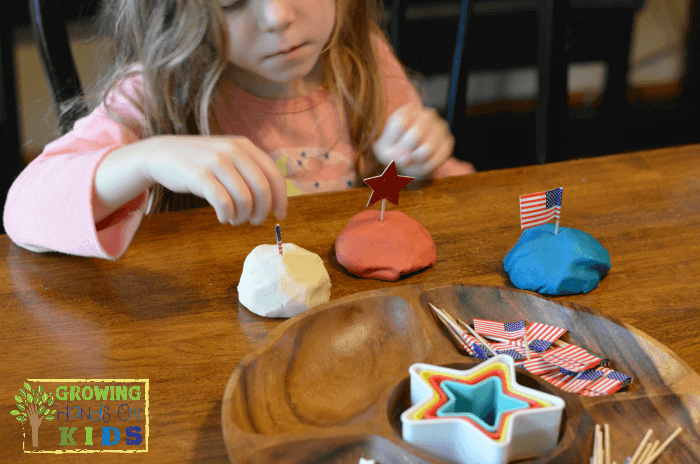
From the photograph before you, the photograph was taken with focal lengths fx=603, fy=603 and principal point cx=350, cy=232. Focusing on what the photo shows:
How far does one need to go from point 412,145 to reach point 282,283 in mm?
407

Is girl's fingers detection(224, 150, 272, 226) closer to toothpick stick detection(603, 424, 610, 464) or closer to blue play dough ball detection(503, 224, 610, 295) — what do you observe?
blue play dough ball detection(503, 224, 610, 295)

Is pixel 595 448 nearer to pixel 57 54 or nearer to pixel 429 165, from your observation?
pixel 429 165

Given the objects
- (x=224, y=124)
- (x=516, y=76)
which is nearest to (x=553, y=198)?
(x=224, y=124)

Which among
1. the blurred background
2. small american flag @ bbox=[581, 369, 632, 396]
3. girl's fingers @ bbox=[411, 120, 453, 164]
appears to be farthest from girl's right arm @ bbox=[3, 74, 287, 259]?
the blurred background

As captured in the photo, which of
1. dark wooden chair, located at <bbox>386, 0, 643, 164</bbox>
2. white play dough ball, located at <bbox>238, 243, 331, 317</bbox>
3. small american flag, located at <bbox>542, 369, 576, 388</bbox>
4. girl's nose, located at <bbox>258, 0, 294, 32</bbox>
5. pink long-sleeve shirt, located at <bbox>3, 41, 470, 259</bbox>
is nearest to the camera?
small american flag, located at <bbox>542, 369, 576, 388</bbox>

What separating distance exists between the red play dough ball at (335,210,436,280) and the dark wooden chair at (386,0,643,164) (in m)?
0.72

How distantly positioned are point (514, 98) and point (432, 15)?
0.84 meters

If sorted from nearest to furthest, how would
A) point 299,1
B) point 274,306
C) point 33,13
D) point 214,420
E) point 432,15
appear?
point 214,420
point 274,306
point 299,1
point 33,13
point 432,15

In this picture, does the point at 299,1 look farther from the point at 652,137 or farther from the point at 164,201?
the point at 652,137

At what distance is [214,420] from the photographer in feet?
1.79

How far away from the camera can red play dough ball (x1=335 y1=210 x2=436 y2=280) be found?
0.76 metres

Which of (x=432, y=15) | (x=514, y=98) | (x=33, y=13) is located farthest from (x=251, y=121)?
(x=514, y=98)

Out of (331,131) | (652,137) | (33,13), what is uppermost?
(33,13)

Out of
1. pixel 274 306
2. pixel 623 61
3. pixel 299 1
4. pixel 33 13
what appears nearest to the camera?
pixel 274 306
